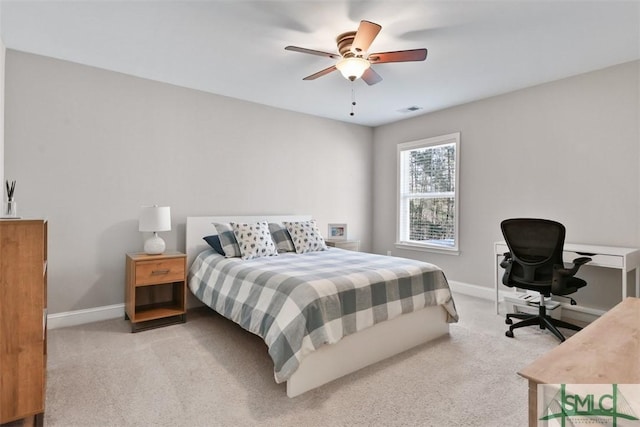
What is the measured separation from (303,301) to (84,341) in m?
2.06

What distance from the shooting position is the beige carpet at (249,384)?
73.2 inches

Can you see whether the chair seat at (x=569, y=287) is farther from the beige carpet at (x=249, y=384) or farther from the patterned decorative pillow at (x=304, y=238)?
the patterned decorative pillow at (x=304, y=238)

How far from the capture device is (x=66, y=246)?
3.18 metres

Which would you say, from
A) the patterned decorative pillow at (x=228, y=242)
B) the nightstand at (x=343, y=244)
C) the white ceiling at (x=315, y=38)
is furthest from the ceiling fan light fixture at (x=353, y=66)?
the nightstand at (x=343, y=244)

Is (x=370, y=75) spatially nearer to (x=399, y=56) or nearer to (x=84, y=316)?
(x=399, y=56)

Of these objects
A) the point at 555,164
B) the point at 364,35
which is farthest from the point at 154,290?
the point at 555,164

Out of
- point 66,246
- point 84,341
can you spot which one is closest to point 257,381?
point 84,341

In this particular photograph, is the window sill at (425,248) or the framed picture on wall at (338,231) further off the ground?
the framed picture on wall at (338,231)

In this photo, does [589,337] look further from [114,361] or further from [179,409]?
[114,361]

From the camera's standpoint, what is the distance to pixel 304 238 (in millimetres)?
3928

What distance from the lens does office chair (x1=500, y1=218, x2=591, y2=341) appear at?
281 centimetres

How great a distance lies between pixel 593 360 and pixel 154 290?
3.64m

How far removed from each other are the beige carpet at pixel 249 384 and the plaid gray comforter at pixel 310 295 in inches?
10.5

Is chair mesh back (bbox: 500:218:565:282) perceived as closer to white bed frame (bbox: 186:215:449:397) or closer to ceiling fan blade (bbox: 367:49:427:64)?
white bed frame (bbox: 186:215:449:397)
